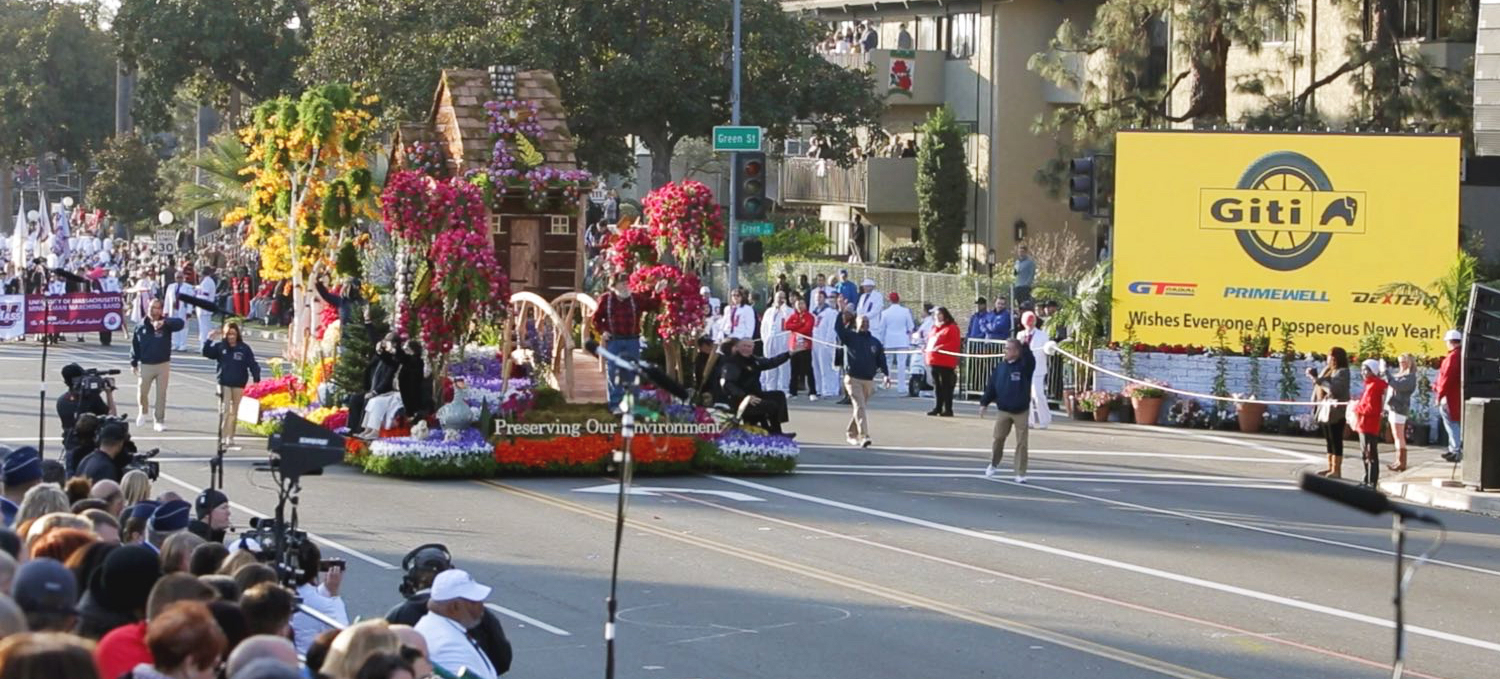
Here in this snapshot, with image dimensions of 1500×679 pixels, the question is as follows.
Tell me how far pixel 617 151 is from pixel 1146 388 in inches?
868

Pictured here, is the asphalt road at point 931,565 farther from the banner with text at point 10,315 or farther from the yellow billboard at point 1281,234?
the banner with text at point 10,315

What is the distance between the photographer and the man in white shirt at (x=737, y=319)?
35.2m

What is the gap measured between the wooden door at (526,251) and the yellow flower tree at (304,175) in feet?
8.38

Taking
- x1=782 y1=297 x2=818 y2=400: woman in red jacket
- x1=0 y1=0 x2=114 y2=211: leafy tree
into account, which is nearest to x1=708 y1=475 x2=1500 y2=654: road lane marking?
x1=782 y1=297 x2=818 y2=400: woman in red jacket

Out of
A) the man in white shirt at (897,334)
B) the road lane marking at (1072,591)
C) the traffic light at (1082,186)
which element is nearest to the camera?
Answer: the road lane marking at (1072,591)

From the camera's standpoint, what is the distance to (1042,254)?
1945 inches

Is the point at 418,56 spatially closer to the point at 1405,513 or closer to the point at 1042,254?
the point at 1042,254

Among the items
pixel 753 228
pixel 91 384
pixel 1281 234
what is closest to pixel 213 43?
pixel 753 228

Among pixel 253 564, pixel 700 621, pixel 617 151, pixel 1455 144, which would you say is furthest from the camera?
pixel 617 151

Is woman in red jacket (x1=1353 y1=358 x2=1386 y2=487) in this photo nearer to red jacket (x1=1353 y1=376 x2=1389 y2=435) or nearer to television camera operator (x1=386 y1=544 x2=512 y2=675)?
red jacket (x1=1353 y1=376 x2=1389 y2=435)

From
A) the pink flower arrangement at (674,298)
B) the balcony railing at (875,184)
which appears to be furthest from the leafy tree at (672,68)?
the pink flower arrangement at (674,298)

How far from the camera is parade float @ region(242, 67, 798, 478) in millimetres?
22719

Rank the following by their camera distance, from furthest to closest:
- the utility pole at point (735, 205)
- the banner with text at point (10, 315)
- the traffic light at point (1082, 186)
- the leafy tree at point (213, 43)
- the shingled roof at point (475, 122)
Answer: the leafy tree at point (213, 43) < the banner with text at point (10, 315) < the utility pole at point (735, 205) < the shingled roof at point (475, 122) < the traffic light at point (1082, 186)

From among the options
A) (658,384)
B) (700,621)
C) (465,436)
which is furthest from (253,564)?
(465,436)
